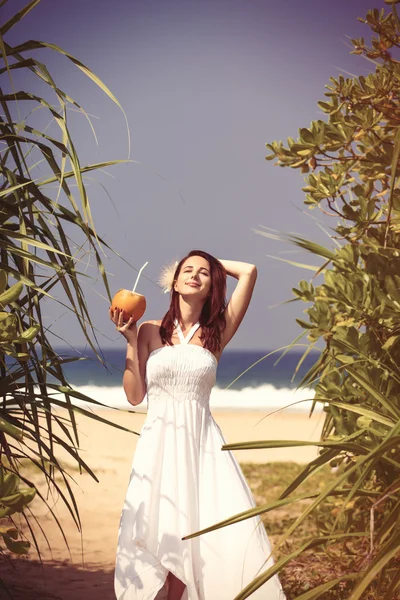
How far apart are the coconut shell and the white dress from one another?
0.17 m

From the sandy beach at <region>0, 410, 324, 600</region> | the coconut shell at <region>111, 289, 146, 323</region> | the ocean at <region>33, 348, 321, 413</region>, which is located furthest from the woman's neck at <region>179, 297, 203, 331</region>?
the ocean at <region>33, 348, 321, 413</region>

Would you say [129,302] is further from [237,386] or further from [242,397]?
[237,386]

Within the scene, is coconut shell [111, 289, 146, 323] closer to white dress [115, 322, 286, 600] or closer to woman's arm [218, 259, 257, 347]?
white dress [115, 322, 286, 600]

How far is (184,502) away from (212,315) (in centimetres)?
57

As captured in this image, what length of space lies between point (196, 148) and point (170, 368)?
18183 millimetres

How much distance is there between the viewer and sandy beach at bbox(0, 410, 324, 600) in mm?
2988

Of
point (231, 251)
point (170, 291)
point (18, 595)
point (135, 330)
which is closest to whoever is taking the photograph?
point (135, 330)

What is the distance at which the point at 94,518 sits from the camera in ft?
15.0

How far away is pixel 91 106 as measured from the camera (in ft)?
43.7

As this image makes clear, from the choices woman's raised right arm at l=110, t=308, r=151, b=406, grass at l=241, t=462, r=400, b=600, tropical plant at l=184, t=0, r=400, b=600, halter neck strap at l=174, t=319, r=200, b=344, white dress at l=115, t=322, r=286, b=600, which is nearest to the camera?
tropical plant at l=184, t=0, r=400, b=600

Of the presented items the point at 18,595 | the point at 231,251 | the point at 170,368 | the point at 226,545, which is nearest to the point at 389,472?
the point at 226,545

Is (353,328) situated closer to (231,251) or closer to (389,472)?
(389,472)

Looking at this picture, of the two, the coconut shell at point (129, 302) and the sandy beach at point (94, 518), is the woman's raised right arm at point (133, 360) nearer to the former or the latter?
the coconut shell at point (129, 302)

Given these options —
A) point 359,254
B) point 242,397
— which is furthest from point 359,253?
point 242,397
